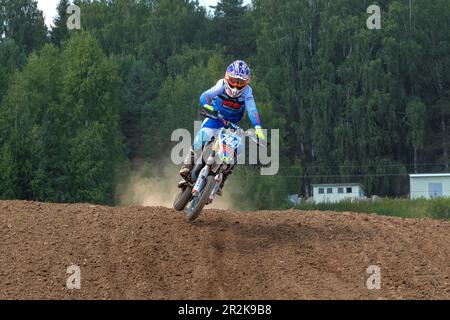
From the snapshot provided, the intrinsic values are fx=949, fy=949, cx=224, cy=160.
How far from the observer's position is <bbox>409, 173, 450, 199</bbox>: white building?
2539 inches

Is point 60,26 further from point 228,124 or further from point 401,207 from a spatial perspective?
point 228,124

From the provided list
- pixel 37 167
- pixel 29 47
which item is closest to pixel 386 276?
pixel 37 167

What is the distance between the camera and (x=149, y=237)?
559 inches

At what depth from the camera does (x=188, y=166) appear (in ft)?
50.2

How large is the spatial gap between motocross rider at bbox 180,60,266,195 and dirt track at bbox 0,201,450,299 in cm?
116

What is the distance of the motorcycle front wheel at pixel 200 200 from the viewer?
14.3m

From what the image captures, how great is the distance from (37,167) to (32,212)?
38.2 metres

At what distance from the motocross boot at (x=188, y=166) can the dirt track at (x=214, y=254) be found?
0.72 metres

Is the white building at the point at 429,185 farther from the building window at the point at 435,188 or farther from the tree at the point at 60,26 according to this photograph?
the tree at the point at 60,26

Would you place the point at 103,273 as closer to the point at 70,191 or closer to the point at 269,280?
the point at 269,280

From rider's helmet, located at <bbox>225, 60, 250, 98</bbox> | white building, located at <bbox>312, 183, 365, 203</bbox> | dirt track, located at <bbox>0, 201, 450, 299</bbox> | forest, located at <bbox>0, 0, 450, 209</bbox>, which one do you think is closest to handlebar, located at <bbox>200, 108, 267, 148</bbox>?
rider's helmet, located at <bbox>225, 60, 250, 98</bbox>

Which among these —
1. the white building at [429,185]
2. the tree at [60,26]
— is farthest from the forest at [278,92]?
the white building at [429,185]
